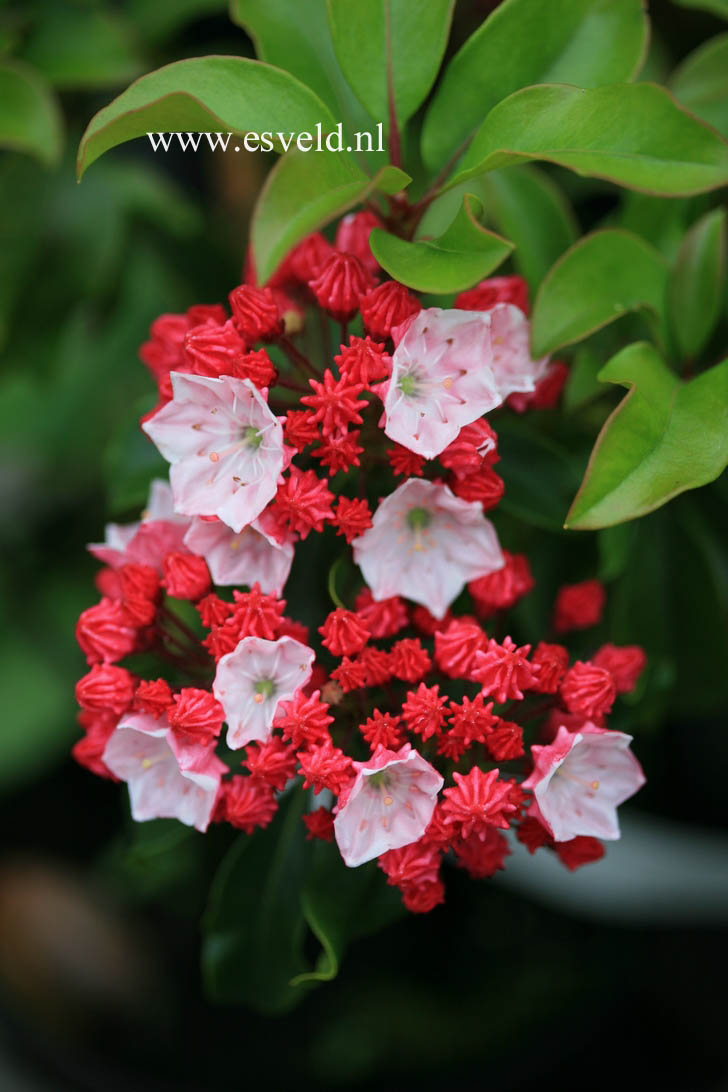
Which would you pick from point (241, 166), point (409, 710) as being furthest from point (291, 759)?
point (241, 166)

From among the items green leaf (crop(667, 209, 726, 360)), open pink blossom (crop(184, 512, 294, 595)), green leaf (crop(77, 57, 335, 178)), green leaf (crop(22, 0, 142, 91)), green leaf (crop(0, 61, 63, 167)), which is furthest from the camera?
green leaf (crop(22, 0, 142, 91))

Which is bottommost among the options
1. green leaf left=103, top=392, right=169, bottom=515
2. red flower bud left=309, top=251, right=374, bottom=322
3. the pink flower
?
green leaf left=103, top=392, right=169, bottom=515

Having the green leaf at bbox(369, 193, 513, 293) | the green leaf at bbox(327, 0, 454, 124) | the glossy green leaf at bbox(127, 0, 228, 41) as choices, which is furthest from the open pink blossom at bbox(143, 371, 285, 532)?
the glossy green leaf at bbox(127, 0, 228, 41)

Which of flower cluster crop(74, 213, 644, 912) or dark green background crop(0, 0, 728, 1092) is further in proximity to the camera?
dark green background crop(0, 0, 728, 1092)

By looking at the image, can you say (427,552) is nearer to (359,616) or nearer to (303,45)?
(359,616)

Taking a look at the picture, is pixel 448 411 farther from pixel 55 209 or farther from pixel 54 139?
pixel 55 209

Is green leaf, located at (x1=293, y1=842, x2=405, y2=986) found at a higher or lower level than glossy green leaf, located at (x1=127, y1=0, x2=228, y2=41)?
lower

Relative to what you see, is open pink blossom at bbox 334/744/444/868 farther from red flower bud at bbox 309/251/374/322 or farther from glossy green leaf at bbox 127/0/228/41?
glossy green leaf at bbox 127/0/228/41
